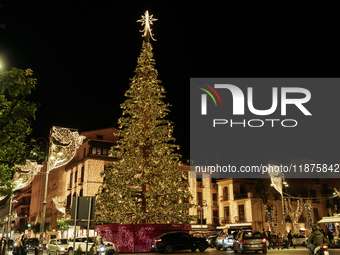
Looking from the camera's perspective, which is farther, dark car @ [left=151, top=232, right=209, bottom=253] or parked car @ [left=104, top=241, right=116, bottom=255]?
dark car @ [left=151, top=232, right=209, bottom=253]

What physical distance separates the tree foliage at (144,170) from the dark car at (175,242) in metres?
1.30

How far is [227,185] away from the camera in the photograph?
61031 millimetres

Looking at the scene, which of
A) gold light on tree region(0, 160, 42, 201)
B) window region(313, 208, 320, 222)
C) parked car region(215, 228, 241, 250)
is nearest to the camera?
gold light on tree region(0, 160, 42, 201)

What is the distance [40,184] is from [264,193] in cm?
4733

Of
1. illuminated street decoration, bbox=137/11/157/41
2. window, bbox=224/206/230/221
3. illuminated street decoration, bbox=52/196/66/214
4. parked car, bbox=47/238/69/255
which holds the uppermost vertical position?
illuminated street decoration, bbox=137/11/157/41

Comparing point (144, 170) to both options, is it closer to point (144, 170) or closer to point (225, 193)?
point (144, 170)

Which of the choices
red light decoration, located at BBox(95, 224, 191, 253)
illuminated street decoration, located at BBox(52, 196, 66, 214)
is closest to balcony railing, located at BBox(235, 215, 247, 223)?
illuminated street decoration, located at BBox(52, 196, 66, 214)

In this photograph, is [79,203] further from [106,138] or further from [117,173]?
[106,138]

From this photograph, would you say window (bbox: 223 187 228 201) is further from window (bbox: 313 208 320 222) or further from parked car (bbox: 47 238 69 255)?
parked car (bbox: 47 238 69 255)

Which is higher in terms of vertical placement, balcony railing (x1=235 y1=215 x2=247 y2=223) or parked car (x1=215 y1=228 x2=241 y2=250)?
balcony railing (x1=235 y1=215 x2=247 y2=223)

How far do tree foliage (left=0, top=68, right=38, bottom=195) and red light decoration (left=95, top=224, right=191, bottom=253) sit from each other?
12142 mm

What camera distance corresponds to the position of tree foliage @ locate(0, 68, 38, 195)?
42.9 feet

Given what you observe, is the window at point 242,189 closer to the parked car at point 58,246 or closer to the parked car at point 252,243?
the parked car at point 58,246

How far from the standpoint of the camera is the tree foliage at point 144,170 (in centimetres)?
2636
